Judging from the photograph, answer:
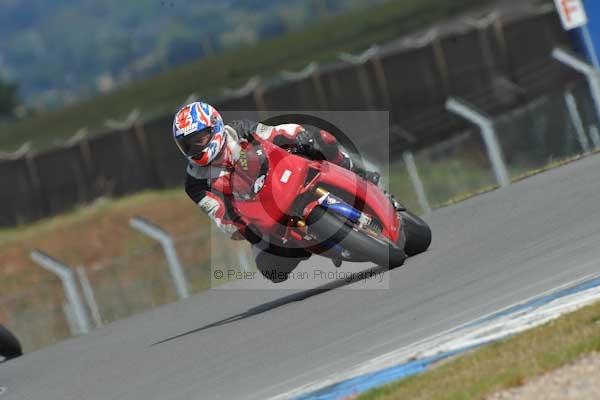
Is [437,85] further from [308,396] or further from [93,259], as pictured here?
[308,396]

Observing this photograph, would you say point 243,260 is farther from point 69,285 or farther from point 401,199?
point 401,199

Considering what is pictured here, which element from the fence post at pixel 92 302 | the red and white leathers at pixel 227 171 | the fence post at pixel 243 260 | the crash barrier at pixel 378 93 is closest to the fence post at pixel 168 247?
the fence post at pixel 243 260

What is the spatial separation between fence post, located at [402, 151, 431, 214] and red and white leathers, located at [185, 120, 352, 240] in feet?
25.5

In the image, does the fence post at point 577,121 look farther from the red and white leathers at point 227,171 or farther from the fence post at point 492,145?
the red and white leathers at point 227,171

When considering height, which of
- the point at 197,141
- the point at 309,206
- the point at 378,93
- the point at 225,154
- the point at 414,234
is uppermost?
the point at 197,141

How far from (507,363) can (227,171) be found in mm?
5186

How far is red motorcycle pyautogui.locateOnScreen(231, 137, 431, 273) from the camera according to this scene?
481 inches

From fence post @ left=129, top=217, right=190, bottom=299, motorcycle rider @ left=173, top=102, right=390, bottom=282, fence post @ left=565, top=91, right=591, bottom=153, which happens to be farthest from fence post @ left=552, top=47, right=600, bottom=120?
motorcycle rider @ left=173, top=102, right=390, bottom=282

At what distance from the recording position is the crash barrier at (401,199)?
20.2 m

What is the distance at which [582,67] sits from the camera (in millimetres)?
19234

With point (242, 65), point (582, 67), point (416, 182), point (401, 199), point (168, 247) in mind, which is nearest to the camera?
point (168, 247)

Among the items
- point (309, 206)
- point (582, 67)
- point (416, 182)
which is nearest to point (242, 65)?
point (416, 182)

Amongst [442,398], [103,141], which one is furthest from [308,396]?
[103,141]

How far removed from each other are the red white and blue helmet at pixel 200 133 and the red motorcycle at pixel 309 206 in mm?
266
